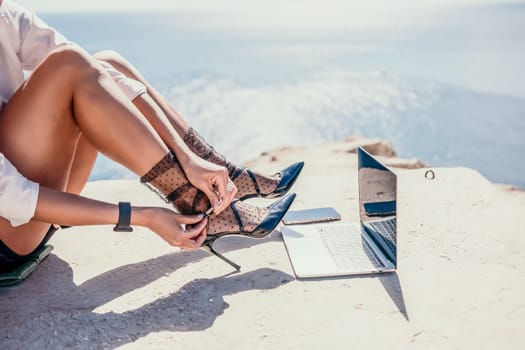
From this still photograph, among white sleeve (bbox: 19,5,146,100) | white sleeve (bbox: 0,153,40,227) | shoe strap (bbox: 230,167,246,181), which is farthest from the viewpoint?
shoe strap (bbox: 230,167,246,181)

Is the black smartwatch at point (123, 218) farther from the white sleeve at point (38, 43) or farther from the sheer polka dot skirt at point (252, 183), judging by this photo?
the sheer polka dot skirt at point (252, 183)

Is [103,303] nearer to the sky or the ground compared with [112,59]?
nearer to the ground

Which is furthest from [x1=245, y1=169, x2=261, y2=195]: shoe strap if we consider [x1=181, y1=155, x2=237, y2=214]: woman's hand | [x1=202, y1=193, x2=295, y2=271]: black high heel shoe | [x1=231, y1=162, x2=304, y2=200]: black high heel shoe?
[x1=181, y1=155, x2=237, y2=214]: woman's hand

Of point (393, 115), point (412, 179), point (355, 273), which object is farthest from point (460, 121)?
point (355, 273)

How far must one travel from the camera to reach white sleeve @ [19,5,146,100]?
1947 millimetres

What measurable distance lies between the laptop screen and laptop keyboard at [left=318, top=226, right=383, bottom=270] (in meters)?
0.04

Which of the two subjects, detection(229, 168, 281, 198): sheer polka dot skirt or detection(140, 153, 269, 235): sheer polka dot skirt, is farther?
detection(229, 168, 281, 198): sheer polka dot skirt

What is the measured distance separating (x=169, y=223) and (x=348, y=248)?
2.29 feet

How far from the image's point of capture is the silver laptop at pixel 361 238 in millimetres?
1891

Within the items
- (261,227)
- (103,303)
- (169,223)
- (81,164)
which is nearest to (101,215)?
(169,223)

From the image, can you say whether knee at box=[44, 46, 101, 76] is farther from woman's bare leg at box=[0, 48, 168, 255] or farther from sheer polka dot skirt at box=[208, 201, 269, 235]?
sheer polka dot skirt at box=[208, 201, 269, 235]

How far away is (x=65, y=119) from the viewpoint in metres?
1.77

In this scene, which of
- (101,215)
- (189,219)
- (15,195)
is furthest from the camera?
(189,219)

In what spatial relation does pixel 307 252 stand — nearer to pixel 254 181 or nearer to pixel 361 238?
pixel 361 238
